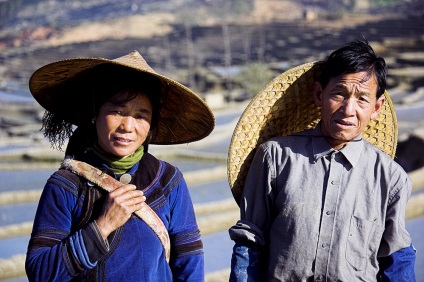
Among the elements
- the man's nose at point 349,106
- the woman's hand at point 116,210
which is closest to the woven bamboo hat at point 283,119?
the man's nose at point 349,106

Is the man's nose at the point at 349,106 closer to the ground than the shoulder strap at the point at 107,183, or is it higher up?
higher up

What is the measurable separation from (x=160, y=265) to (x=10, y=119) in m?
17.2

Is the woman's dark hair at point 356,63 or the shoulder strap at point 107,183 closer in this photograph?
the shoulder strap at point 107,183

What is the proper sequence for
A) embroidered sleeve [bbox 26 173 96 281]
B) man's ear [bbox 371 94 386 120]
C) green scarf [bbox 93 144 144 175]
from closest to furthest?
1. embroidered sleeve [bbox 26 173 96 281]
2. green scarf [bbox 93 144 144 175]
3. man's ear [bbox 371 94 386 120]

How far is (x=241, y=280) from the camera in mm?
1413

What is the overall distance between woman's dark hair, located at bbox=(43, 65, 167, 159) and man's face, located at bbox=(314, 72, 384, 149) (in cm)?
36

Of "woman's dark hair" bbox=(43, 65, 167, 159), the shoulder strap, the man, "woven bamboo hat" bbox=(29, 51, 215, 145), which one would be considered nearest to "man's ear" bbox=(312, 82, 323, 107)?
the man

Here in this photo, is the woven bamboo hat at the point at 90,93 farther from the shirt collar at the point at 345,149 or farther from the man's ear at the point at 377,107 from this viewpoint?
the man's ear at the point at 377,107

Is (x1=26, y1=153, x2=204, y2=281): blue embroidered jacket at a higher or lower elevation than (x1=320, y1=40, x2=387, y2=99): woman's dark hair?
lower

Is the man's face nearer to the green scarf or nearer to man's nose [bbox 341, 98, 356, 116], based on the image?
man's nose [bbox 341, 98, 356, 116]

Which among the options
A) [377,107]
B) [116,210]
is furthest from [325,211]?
[116,210]

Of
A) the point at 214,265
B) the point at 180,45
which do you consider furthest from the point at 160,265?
the point at 180,45

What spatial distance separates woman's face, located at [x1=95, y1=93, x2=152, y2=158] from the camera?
4.34ft

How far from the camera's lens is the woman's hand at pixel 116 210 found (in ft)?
4.10
